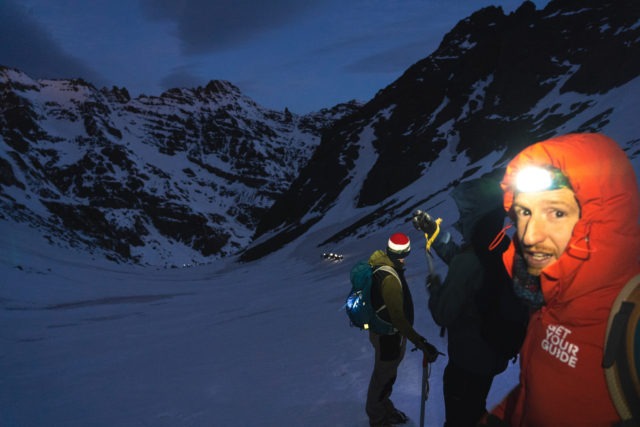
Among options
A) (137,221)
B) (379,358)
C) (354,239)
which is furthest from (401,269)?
(137,221)

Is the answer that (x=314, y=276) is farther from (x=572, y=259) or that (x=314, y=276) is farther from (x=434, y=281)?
(x=572, y=259)

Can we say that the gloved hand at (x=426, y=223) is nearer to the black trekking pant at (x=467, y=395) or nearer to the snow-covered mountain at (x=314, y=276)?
the black trekking pant at (x=467, y=395)

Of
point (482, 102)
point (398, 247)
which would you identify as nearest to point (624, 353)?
point (398, 247)

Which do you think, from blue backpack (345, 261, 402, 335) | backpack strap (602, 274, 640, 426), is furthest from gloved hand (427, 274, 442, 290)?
backpack strap (602, 274, 640, 426)

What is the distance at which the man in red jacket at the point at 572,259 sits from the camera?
5.26 ft

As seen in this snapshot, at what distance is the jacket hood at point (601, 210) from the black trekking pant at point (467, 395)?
1.67 meters

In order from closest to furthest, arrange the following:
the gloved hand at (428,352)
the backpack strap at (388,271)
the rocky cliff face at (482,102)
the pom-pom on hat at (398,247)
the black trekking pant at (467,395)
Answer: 1. the black trekking pant at (467,395)
2. the gloved hand at (428,352)
3. the backpack strap at (388,271)
4. the pom-pom on hat at (398,247)
5. the rocky cliff face at (482,102)

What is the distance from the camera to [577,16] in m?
54.2

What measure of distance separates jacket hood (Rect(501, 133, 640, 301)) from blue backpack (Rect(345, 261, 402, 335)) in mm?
2810

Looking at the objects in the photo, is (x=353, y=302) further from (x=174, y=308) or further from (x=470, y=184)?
(x=174, y=308)

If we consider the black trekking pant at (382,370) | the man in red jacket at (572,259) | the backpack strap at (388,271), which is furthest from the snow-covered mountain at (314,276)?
the man in red jacket at (572,259)

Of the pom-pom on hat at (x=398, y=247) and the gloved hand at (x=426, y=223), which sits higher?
the gloved hand at (x=426, y=223)

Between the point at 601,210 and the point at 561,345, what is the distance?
0.59 metres

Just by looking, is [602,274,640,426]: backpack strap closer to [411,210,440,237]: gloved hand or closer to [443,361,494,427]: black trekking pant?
[443,361,494,427]: black trekking pant
